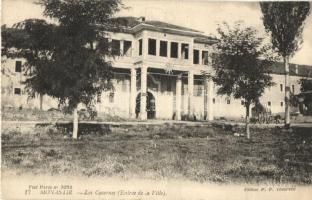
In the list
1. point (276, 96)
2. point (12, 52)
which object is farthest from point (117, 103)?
point (276, 96)

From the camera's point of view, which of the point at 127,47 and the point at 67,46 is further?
the point at 127,47

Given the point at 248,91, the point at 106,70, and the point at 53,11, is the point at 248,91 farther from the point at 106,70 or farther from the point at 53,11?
the point at 53,11

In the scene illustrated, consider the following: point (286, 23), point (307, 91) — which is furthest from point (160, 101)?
point (286, 23)

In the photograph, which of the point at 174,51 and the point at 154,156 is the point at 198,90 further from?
the point at 154,156

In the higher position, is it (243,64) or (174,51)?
(174,51)


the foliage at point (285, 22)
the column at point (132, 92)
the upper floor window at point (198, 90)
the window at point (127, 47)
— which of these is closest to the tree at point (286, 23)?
the foliage at point (285, 22)

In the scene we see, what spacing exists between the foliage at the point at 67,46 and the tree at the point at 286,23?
5.79 metres

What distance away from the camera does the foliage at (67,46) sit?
1164 centimetres

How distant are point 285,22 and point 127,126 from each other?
326 inches

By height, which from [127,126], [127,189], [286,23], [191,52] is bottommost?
[127,189]

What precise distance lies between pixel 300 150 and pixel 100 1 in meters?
7.90

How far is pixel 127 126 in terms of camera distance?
15.7 metres

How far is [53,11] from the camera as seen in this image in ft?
38.4

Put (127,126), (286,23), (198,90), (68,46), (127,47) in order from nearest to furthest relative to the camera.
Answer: (68,46) < (127,126) < (286,23) < (127,47) < (198,90)
